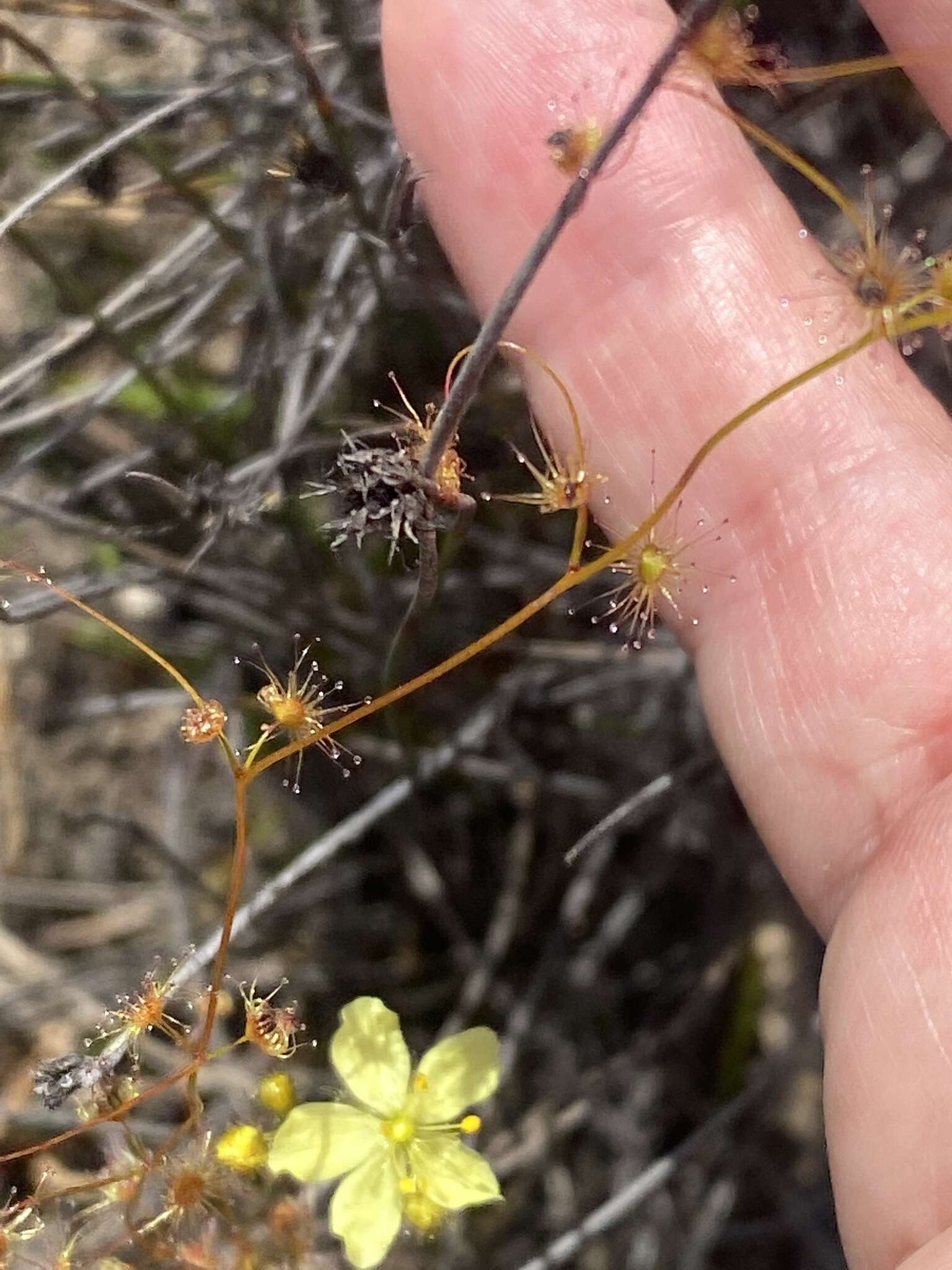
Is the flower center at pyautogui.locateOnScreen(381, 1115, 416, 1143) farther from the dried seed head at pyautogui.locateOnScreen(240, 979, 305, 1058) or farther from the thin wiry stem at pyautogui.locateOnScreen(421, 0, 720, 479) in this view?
the thin wiry stem at pyautogui.locateOnScreen(421, 0, 720, 479)

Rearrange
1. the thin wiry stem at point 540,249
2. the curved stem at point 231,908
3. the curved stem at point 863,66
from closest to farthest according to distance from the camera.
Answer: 1. the thin wiry stem at point 540,249
2. the curved stem at point 231,908
3. the curved stem at point 863,66

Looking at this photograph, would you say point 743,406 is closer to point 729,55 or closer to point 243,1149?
point 729,55

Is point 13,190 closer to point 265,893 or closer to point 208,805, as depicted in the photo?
point 208,805

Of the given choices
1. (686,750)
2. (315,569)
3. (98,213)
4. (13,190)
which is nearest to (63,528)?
(315,569)

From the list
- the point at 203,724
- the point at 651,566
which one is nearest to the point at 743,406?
the point at 651,566

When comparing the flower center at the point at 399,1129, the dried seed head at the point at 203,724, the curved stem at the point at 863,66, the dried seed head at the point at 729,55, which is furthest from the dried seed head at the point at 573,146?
the flower center at the point at 399,1129

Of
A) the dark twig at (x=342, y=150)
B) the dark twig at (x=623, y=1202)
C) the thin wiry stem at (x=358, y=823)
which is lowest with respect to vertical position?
the dark twig at (x=623, y=1202)

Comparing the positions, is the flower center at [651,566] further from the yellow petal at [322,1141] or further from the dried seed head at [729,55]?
the yellow petal at [322,1141]

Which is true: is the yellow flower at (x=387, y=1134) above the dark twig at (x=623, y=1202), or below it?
above
